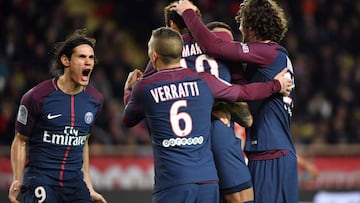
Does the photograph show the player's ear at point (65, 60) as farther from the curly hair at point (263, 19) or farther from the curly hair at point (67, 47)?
the curly hair at point (263, 19)

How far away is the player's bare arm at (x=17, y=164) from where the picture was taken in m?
7.28

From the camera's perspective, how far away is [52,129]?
7387mm

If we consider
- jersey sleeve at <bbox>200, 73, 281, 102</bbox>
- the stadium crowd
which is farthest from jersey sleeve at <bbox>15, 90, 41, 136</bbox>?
the stadium crowd

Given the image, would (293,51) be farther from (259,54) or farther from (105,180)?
(259,54)

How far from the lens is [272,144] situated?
707cm

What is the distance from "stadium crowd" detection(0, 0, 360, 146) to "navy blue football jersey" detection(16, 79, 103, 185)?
20.3ft

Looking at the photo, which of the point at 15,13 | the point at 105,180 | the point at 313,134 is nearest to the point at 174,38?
the point at 105,180

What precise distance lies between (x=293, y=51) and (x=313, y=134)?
1.71m

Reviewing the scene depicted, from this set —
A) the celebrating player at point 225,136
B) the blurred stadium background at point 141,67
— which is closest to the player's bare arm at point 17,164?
the celebrating player at point 225,136

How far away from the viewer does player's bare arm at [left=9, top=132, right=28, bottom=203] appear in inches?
287

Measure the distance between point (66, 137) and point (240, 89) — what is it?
4.99 ft

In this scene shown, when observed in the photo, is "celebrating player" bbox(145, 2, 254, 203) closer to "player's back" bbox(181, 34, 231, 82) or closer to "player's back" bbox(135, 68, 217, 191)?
"player's back" bbox(181, 34, 231, 82)

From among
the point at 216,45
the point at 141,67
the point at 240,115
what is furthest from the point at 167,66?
the point at 141,67

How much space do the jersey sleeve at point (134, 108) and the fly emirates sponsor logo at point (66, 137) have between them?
31.1 inches
